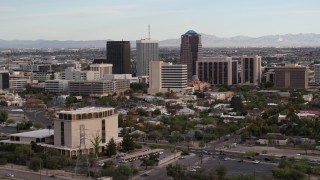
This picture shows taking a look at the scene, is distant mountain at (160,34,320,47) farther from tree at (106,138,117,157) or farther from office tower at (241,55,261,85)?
tree at (106,138,117,157)

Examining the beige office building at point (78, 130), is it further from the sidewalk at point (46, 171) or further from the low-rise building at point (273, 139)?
the low-rise building at point (273, 139)

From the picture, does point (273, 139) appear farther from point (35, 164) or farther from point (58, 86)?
point (58, 86)

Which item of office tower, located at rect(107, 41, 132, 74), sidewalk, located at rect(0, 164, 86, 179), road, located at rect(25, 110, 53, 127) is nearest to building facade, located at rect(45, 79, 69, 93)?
road, located at rect(25, 110, 53, 127)

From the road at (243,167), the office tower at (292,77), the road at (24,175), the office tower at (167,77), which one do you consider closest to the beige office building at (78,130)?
the road at (24,175)

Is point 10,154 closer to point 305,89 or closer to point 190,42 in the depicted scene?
point 305,89

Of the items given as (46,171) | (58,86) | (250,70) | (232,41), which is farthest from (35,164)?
(232,41)

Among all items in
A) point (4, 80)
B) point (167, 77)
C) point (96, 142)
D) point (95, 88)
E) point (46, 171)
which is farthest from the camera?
point (4, 80)
